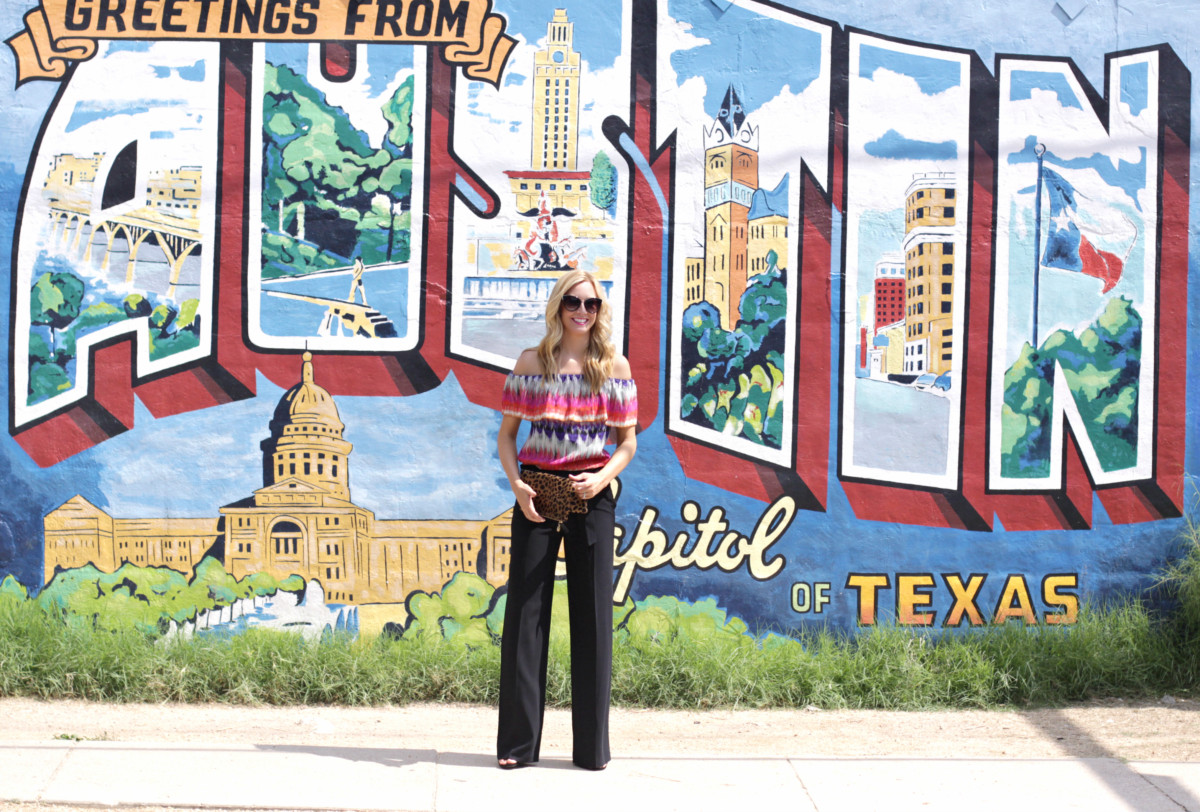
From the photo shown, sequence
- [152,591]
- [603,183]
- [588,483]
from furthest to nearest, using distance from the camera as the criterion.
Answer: [603,183]
[152,591]
[588,483]

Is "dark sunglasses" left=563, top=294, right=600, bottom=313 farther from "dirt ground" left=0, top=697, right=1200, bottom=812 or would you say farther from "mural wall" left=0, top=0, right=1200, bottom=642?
"dirt ground" left=0, top=697, right=1200, bottom=812

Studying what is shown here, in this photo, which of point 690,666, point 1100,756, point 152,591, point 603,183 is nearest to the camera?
point 1100,756

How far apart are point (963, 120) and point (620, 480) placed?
2656 millimetres

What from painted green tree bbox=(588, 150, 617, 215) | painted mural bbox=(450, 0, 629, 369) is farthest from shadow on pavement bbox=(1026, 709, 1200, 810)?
painted green tree bbox=(588, 150, 617, 215)

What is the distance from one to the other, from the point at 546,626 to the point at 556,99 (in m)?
2.92

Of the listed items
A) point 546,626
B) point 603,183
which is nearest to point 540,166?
point 603,183

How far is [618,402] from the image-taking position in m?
4.41

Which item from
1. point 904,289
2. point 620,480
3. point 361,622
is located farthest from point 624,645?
point 904,289

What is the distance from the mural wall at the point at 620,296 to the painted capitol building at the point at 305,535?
0.7 inches

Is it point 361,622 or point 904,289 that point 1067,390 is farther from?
point 361,622

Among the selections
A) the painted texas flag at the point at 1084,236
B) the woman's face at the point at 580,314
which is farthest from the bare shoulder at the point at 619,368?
the painted texas flag at the point at 1084,236

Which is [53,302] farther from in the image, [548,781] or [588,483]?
[548,781]

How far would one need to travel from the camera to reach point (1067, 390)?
6.00m

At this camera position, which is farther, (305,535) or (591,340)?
(305,535)
